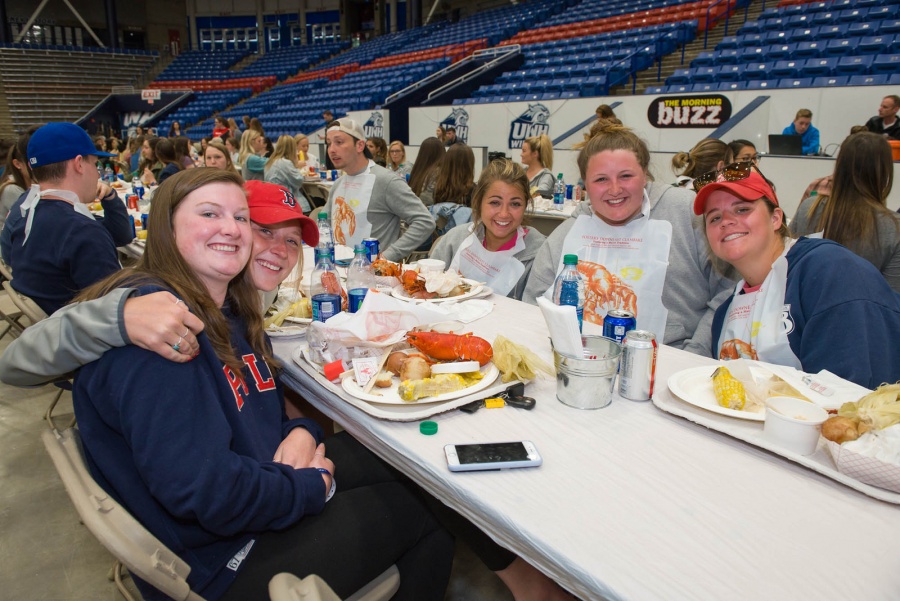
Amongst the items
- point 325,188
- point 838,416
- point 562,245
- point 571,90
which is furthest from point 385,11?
point 838,416

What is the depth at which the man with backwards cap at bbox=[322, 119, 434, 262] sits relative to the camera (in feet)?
11.5

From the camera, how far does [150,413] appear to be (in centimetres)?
101

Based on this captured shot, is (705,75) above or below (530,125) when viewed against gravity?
above

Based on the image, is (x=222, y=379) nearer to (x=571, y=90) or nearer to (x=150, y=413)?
(x=150, y=413)

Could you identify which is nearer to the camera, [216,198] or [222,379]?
[222,379]

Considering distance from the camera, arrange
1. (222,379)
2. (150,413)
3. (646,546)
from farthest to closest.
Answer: (222,379)
(150,413)
(646,546)

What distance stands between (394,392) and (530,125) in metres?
8.98

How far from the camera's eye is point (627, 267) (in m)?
2.23

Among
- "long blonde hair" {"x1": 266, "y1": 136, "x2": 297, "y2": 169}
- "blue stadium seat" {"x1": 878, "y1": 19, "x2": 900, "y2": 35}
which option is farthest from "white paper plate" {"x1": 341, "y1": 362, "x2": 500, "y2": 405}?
"blue stadium seat" {"x1": 878, "y1": 19, "x2": 900, "y2": 35}

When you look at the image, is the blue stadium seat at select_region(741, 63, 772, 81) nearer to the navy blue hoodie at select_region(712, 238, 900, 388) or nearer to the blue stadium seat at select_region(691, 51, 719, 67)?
the blue stadium seat at select_region(691, 51, 719, 67)

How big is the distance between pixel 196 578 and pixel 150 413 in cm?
37

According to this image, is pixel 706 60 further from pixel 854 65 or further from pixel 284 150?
pixel 284 150

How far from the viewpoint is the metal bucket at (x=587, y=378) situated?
1330mm

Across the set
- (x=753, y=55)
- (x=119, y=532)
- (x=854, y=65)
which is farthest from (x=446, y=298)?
(x=753, y=55)
